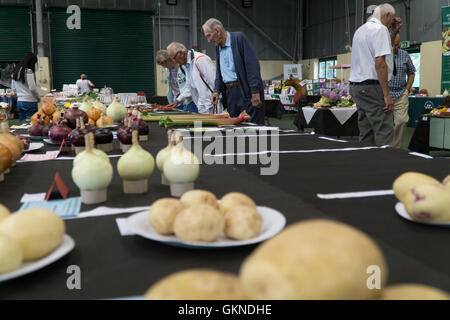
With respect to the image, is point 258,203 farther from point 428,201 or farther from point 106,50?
point 106,50

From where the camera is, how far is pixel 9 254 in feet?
1.83

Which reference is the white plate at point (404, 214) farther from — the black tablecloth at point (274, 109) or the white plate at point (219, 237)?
the black tablecloth at point (274, 109)

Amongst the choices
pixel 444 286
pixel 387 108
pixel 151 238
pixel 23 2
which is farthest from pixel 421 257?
pixel 23 2

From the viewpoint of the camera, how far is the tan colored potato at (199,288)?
1.15 ft

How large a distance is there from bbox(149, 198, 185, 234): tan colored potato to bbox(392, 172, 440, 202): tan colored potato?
0.46 metres

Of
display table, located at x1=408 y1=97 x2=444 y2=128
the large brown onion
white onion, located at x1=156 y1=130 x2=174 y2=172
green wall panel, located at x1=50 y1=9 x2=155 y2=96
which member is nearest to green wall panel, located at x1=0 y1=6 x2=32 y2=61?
green wall panel, located at x1=50 y1=9 x2=155 y2=96

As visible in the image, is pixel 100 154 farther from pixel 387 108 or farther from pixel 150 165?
pixel 387 108

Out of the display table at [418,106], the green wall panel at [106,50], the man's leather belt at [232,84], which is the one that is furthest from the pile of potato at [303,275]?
the green wall panel at [106,50]

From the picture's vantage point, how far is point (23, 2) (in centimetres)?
1348

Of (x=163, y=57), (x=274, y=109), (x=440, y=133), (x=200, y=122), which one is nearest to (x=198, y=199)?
(x=200, y=122)

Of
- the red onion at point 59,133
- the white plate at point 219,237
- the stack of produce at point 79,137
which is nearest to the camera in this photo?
the white plate at point 219,237

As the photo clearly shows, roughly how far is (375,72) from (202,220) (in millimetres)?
2829

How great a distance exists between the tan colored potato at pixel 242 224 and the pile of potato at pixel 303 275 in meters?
0.30

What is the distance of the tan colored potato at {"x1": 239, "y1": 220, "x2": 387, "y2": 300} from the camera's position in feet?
1.09
